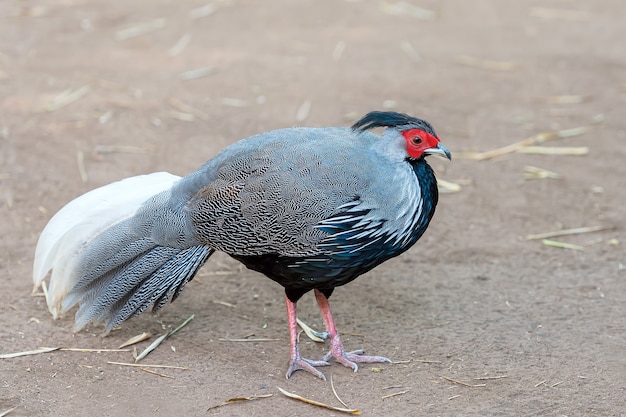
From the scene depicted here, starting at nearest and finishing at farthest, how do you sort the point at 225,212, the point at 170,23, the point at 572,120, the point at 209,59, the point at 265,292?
the point at 225,212, the point at 265,292, the point at 572,120, the point at 209,59, the point at 170,23

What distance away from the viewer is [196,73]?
815 centimetres

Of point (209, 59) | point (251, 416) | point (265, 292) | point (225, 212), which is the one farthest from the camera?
point (209, 59)

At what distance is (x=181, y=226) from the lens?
4.45 meters

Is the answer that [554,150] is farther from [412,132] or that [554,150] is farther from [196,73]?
[196,73]

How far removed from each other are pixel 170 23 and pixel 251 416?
6154mm

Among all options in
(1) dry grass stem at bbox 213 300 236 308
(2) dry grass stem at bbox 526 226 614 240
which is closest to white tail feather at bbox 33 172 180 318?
(1) dry grass stem at bbox 213 300 236 308

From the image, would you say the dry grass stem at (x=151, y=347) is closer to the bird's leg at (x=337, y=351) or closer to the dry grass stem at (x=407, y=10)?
the bird's leg at (x=337, y=351)

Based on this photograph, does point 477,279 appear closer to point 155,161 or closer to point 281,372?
point 281,372

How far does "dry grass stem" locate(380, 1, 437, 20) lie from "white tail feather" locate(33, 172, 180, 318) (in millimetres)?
5653

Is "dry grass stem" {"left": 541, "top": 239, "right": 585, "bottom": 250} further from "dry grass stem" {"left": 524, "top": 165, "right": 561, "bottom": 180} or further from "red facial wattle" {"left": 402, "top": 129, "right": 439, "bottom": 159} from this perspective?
"red facial wattle" {"left": 402, "top": 129, "right": 439, "bottom": 159}

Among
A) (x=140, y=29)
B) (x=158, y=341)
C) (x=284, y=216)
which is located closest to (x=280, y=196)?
(x=284, y=216)

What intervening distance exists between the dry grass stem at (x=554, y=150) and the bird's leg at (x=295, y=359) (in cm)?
320

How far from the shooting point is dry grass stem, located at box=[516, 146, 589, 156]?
6.95 m

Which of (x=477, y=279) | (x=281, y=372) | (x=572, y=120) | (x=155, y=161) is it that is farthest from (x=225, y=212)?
(x=572, y=120)
